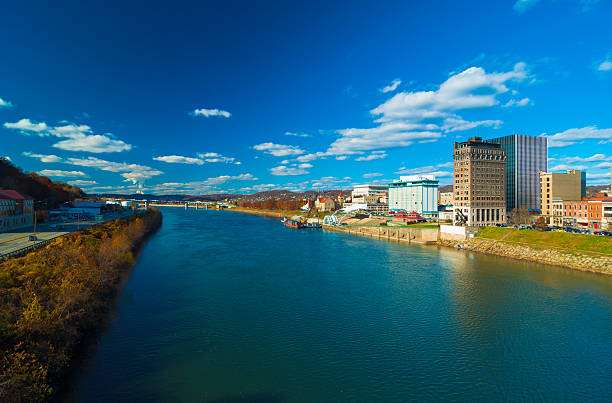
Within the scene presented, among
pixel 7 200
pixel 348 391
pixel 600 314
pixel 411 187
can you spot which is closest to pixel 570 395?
pixel 348 391

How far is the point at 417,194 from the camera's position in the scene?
88.4m

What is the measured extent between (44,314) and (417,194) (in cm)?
8871

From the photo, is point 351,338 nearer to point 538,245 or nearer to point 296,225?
point 538,245

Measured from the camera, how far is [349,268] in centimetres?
2888

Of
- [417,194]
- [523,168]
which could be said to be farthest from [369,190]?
[523,168]

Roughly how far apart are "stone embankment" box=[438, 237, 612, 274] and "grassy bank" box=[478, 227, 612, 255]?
0.83 metres

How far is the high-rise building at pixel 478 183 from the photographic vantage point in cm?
5216

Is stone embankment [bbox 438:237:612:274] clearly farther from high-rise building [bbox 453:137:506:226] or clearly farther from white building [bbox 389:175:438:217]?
white building [bbox 389:175:438:217]

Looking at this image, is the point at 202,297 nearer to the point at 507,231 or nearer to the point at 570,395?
the point at 570,395

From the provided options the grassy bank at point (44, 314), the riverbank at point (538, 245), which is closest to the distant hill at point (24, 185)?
the grassy bank at point (44, 314)

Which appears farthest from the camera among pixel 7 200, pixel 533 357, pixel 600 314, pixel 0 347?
pixel 7 200

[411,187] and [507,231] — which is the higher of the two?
[411,187]

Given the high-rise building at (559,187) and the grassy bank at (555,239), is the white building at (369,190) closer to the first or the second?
the high-rise building at (559,187)

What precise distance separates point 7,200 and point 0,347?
101 feet
